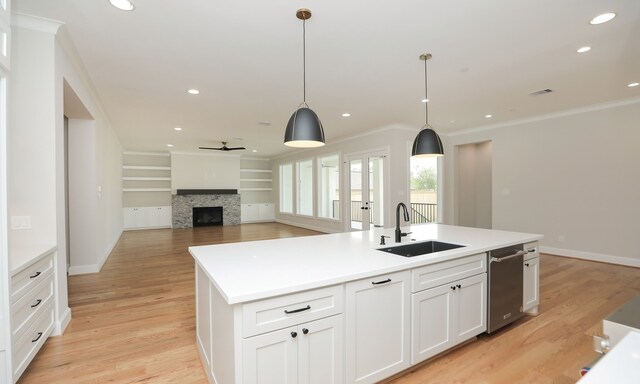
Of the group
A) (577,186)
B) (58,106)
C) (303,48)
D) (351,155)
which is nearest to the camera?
(58,106)

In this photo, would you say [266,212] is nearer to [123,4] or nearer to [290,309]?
[123,4]

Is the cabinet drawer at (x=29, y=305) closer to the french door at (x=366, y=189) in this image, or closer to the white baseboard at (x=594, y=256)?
the french door at (x=366, y=189)

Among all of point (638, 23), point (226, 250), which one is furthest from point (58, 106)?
point (638, 23)

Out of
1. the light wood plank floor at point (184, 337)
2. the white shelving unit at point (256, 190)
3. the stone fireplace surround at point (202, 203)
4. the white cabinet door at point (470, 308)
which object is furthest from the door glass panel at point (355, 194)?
the white shelving unit at point (256, 190)

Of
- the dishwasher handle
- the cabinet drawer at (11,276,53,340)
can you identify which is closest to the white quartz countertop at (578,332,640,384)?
the dishwasher handle

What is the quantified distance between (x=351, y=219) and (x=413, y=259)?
5596 mm

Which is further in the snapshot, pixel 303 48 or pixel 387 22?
pixel 303 48

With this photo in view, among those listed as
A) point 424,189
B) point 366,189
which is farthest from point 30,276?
point 424,189

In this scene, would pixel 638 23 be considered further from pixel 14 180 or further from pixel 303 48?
pixel 14 180

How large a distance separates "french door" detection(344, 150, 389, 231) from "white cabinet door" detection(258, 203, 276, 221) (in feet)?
17.0

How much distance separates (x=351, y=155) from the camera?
24.5 ft

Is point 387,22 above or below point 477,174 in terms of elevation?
above

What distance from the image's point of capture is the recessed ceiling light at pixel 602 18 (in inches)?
92.9

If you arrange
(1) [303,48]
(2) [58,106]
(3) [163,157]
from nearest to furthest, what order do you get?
1. (2) [58,106]
2. (1) [303,48]
3. (3) [163,157]
